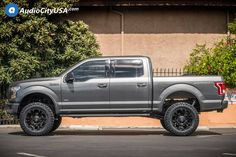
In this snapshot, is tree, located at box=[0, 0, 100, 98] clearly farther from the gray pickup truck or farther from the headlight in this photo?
the gray pickup truck

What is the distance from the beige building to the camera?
24.5 metres

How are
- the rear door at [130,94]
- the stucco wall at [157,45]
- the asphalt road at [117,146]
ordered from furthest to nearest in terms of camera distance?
1. the stucco wall at [157,45]
2. the rear door at [130,94]
3. the asphalt road at [117,146]

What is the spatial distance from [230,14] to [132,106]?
1070cm

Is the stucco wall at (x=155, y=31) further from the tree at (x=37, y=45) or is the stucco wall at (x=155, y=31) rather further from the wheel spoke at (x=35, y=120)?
the wheel spoke at (x=35, y=120)

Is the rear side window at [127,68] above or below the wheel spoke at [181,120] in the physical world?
above

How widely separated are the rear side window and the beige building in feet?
28.3

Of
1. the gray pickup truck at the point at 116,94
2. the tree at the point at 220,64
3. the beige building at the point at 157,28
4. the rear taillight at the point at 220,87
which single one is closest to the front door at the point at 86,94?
the gray pickup truck at the point at 116,94

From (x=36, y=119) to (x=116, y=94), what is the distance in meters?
2.24

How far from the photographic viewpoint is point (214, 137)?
607 inches

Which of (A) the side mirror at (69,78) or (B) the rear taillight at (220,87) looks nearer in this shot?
(B) the rear taillight at (220,87)

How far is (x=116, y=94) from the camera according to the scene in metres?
15.5

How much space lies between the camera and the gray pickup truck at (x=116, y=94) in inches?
607

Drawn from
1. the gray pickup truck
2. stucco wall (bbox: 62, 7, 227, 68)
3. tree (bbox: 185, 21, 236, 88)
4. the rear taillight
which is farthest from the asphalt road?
stucco wall (bbox: 62, 7, 227, 68)

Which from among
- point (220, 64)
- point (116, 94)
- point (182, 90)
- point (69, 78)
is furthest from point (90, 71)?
point (220, 64)
